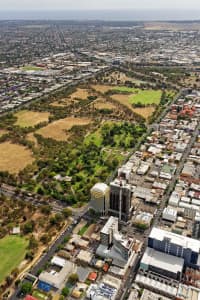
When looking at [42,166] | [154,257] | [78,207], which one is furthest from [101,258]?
[42,166]

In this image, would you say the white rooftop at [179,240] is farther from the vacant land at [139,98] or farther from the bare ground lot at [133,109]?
the vacant land at [139,98]

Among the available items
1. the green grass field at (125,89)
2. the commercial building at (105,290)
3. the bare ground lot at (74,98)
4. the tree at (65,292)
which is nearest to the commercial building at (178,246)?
the commercial building at (105,290)

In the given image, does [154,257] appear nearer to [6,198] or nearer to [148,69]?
[6,198]

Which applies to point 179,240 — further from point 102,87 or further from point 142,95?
point 102,87

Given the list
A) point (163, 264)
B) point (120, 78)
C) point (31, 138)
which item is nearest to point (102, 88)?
point (120, 78)

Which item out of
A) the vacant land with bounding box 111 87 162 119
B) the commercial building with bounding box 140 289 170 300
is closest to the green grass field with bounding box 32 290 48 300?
the commercial building with bounding box 140 289 170 300
